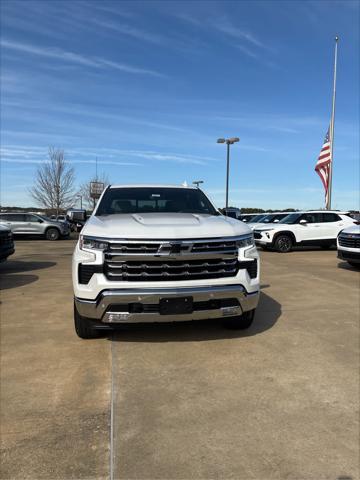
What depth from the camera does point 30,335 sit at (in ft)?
15.5

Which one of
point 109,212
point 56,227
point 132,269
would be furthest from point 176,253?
point 56,227

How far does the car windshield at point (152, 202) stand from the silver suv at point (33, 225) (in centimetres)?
1858

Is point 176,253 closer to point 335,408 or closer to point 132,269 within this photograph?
point 132,269

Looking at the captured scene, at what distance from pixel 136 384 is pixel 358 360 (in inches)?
85.6

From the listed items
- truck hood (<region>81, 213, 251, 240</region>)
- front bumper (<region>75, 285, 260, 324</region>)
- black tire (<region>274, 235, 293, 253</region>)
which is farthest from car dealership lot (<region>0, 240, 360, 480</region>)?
black tire (<region>274, 235, 293, 253</region>)

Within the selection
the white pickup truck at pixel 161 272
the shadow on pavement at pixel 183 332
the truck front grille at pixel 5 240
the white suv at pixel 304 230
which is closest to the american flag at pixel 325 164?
the white suv at pixel 304 230

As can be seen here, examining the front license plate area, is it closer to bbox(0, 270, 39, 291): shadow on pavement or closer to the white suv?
bbox(0, 270, 39, 291): shadow on pavement

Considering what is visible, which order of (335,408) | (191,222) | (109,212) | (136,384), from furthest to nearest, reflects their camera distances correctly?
1. (109,212)
2. (191,222)
3. (136,384)
4. (335,408)

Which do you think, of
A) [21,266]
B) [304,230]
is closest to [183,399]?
[21,266]

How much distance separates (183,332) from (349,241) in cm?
617

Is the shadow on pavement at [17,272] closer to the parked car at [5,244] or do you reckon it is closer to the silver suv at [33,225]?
the parked car at [5,244]

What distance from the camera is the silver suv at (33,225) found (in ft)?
75.2

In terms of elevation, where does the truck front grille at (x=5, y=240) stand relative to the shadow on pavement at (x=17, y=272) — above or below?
above

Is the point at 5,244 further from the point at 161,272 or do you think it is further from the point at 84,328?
the point at 161,272
